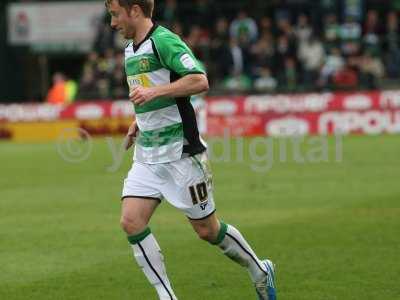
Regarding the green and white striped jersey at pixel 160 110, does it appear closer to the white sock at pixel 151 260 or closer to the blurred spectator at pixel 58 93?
the white sock at pixel 151 260

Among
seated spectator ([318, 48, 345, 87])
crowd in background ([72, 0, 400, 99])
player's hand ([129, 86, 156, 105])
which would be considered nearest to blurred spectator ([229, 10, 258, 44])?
crowd in background ([72, 0, 400, 99])

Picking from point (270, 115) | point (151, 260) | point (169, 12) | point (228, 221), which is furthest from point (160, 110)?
point (169, 12)

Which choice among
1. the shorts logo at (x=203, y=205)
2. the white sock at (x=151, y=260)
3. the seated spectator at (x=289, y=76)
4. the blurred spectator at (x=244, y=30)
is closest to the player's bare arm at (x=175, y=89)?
the shorts logo at (x=203, y=205)

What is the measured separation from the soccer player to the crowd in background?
845 inches

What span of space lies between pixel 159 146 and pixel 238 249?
3.15 ft

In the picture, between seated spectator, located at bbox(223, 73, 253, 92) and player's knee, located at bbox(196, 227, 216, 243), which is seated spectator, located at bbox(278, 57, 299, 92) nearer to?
seated spectator, located at bbox(223, 73, 253, 92)

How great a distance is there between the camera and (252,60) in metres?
30.4

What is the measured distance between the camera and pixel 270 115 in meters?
28.0

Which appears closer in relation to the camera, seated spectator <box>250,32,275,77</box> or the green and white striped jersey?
the green and white striped jersey

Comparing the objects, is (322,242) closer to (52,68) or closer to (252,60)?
(252,60)

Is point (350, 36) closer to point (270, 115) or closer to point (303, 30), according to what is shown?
point (303, 30)

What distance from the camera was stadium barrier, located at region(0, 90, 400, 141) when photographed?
1069 inches

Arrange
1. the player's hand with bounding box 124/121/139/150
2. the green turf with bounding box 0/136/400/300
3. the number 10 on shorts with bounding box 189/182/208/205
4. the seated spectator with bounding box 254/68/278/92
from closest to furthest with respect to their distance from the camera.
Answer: the number 10 on shorts with bounding box 189/182/208/205 → the player's hand with bounding box 124/121/139/150 → the green turf with bounding box 0/136/400/300 → the seated spectator with bounding box 254/68/278/92

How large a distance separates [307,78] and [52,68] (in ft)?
35.3
